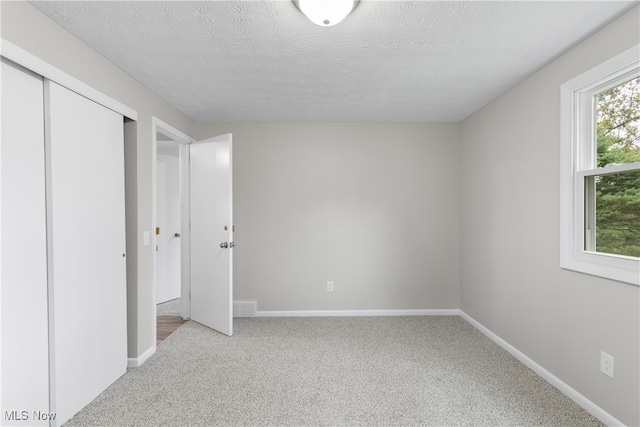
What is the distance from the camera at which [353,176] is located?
3.88m

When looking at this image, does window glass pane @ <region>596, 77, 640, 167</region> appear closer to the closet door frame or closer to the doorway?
the closet door frame

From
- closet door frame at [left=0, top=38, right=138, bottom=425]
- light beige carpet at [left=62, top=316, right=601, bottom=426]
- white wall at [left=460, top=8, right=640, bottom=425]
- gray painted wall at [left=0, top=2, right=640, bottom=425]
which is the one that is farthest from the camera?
gray painted wall at [left=0, top=2, right=640, bottom=425]

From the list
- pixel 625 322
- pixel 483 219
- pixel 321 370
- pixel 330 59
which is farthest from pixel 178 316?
pixel 625 322

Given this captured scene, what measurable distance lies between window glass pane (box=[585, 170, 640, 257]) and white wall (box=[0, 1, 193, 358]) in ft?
10.8

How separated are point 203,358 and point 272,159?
2.25 meters

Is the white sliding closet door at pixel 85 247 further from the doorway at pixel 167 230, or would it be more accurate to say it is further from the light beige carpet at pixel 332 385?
the doorway at pixel 167 230

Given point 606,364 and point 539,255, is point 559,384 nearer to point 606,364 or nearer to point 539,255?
point 606,364

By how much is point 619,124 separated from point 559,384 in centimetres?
176

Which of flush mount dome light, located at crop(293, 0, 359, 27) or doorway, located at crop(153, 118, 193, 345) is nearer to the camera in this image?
flush mount dome light, located at crop(293, 0, 359, 27)

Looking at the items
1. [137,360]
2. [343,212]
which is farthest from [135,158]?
[343,212]

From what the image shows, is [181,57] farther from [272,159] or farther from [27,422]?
[27,422]

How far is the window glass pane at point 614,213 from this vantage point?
1822 millimetres

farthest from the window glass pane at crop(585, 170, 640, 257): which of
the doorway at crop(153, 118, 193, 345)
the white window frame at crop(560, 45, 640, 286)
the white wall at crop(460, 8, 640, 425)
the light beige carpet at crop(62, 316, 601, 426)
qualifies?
the doorway at crop(153, 118, 193, 345)

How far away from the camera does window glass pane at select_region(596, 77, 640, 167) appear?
1.84 meters
